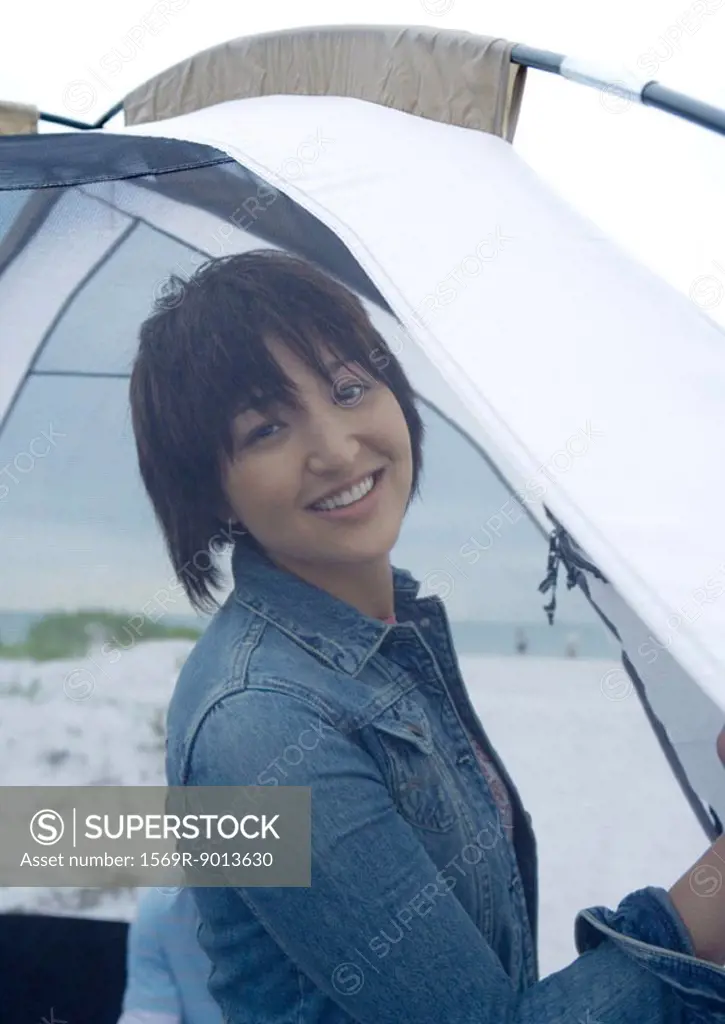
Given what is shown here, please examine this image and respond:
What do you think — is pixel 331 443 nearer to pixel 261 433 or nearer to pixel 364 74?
pixel 261 433

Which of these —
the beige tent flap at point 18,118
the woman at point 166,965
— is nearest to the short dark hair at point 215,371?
the woman at point 166,965

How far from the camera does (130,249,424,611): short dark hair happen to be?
1036 millimetres

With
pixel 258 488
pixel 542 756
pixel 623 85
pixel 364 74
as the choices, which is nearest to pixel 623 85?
pixel 623 85

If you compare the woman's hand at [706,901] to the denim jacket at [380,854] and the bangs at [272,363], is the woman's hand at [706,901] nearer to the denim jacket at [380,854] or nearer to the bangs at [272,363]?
the denim jacket at [380,854]

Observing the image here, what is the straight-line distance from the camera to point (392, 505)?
1044 mm

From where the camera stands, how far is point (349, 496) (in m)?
1.02

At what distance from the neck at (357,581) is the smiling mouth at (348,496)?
5cm

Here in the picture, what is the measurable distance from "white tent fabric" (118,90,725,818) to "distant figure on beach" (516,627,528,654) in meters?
0.08

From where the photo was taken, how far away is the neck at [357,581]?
1027mm

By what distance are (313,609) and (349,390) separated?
0.21 metres

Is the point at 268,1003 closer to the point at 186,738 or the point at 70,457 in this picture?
the point at 186,738

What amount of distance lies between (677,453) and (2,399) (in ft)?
2.24

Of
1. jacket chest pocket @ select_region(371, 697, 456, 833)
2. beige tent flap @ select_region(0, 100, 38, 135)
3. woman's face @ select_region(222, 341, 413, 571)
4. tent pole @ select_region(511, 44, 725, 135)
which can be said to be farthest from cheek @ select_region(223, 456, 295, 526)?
beige tent flap @ select_region(0, 100, 38, 135)

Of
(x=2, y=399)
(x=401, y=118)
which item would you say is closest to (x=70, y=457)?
(x=2, y=399)
